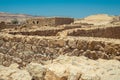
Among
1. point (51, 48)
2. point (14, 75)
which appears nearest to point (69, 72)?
point (14, 75)

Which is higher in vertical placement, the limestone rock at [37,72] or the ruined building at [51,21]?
the limestone rock at [37,72]

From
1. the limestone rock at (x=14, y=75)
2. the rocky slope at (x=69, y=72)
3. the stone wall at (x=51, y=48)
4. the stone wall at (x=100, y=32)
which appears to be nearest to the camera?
the rocky slope at (x=69, y=72)

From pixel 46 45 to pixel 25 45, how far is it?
42.1 inches

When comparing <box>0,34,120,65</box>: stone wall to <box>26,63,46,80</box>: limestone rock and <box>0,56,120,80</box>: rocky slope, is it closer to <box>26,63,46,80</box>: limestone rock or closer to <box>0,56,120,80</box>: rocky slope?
<box>0,56,120,80</box>: rocky slope

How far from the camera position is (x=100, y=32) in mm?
13602

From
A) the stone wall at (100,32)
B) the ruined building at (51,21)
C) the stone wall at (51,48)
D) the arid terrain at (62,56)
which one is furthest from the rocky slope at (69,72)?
the ruined building at (51,21)

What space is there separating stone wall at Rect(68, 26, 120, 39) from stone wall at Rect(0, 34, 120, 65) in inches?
103

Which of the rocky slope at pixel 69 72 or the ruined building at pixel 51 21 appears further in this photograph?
the ruined building at pixel 51 21

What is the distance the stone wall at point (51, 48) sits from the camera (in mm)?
7652

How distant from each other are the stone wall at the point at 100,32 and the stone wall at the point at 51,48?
262cm

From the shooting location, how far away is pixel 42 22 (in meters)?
25.6

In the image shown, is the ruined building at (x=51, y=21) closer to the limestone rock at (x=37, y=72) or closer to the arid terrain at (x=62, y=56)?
the arid terrain at (x=62, y=56)

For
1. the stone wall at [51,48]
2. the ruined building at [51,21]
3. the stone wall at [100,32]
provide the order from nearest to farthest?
the stone wall at [51,48] → the stone wall at [100,32] → the ruined building at [51,21]

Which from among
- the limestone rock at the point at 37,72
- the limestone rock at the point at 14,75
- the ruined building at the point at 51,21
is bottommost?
the ruined building at the point at 51,21
